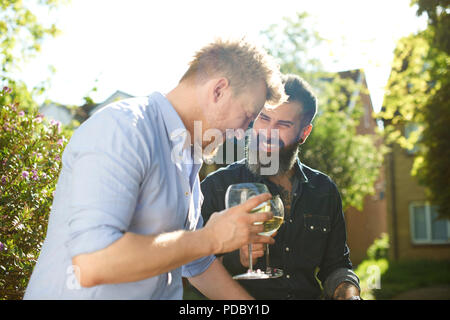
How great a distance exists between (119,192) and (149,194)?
195mm

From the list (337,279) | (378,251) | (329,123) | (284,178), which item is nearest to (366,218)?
→ (378,251)

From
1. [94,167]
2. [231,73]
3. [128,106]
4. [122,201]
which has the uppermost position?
[231,73]

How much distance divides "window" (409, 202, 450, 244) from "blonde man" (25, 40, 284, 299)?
56.2ft

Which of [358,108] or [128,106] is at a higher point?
[358,108]

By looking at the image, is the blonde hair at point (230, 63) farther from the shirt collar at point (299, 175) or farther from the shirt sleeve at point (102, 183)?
the shirt collar at point (299, 175)

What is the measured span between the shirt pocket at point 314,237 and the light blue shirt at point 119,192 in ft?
3.96

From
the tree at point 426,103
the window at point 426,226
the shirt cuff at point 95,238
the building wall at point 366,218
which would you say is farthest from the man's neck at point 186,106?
the building wall at point 366,218

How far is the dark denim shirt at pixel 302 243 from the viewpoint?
283 cm

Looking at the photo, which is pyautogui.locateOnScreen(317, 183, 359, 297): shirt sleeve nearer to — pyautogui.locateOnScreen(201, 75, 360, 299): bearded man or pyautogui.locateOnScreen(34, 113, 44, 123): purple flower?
pyautogui.locateOnScreen(201, 75, 360, 299): bearded man

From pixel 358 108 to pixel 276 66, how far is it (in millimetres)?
15392

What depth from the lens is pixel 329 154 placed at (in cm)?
1341
